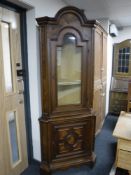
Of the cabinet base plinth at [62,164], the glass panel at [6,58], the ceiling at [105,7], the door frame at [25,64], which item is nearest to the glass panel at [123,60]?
the ceiling at [105,7]

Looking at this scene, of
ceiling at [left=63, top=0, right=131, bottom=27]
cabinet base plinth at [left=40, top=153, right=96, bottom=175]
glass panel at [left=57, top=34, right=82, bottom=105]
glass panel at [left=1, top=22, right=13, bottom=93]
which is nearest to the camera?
glass panel at [left=1, top=22, right=13, bottom=93]

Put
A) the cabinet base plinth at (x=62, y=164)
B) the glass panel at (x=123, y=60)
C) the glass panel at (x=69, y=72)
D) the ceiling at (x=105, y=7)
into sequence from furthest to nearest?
the glass panel at (x=123, y=60) < the ceiling at (x=105, y=7) < the cabinet base plinth at (x=62, y=164) < the glass panel at (x=69, y=72)

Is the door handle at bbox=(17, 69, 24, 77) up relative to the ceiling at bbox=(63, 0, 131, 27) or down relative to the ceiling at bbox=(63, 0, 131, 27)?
down

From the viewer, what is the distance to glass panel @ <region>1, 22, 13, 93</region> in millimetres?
1715

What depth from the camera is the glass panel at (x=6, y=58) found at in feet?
5.63

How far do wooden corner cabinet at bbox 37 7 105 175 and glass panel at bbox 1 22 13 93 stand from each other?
364 mm

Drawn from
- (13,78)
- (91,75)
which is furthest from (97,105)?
(13,78)

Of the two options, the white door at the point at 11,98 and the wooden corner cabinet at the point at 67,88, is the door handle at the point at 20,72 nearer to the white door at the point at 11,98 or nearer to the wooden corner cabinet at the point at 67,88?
the white door at the point at 11,98

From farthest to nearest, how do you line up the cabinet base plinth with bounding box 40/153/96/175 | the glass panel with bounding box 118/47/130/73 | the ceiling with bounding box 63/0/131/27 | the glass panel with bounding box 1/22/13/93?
1. the glass panel with bounding box 118/47/130/73
2. the ceiling with bounding box 63/0/131/27
3. the cabinet base plinth with bounding box 40/153/96/175
4. the glass panel with bounding box 1/22/13/93

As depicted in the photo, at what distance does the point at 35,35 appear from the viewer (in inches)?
74.9

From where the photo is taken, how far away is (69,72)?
198cm

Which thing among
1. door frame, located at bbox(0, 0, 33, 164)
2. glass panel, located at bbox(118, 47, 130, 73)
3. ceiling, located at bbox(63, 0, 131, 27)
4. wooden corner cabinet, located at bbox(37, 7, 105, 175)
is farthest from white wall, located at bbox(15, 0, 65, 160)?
glass panel, located at bbox(118, 47, 130, 73)

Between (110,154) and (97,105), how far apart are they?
799 mm

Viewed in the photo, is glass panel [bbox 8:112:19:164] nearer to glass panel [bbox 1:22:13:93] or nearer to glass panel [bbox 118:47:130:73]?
glass panel [bbox 1:22:13:93]
